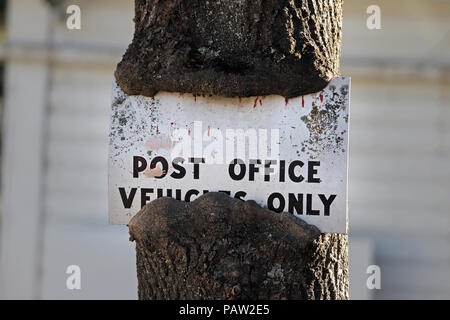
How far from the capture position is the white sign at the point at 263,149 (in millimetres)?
1554

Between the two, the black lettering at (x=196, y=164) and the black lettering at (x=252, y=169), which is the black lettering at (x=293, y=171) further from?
the black lettering at (x=196, y=164)

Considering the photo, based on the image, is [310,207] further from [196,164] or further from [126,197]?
[126,197]

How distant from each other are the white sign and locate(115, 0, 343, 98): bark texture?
0.14 ft

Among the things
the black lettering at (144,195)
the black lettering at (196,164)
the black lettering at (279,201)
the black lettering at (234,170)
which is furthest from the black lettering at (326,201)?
the black lettering at (144,195)

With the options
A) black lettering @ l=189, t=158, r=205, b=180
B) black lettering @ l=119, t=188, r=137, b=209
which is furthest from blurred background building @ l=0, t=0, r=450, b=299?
black lettering @ l=189, t=158, r=205, b=180

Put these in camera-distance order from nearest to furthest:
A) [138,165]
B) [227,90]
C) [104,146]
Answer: [227,90], [138,165], [104,146]

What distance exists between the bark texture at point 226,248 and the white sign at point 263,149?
0.16 feet

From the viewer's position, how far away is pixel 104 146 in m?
5.06

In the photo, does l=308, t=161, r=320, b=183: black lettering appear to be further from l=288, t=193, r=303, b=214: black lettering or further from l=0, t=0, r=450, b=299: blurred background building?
l=0, t=0, r=450, b=299: blurred background building

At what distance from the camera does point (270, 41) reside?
1.55 metres

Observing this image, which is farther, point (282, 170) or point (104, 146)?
point (104, 146)

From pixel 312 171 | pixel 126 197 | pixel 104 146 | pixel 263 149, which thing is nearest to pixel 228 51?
pixel 263 149

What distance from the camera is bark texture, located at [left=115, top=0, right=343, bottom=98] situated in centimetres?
152

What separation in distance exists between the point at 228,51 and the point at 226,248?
1.75 feet
